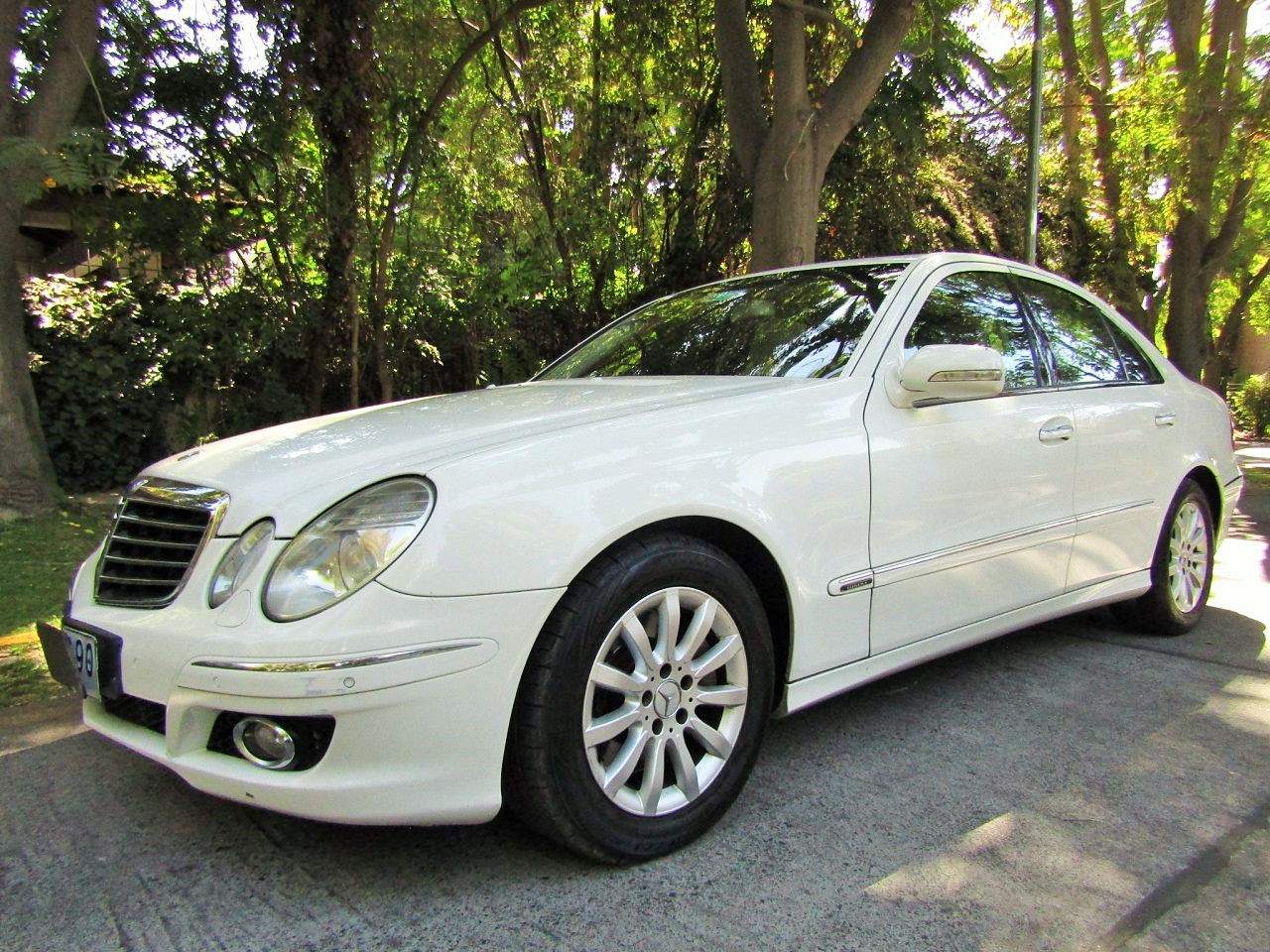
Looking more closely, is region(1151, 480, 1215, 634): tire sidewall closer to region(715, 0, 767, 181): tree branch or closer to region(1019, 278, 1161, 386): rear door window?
region(1019, 278, 1161, 386): rear door window

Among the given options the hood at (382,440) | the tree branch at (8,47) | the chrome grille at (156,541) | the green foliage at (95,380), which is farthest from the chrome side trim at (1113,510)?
the green foliage at (95,380)

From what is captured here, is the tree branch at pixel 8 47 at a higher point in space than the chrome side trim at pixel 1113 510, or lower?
higher

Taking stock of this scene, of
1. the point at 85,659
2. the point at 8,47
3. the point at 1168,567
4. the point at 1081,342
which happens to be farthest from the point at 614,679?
the point at 8,47

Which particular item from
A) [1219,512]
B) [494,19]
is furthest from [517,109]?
[1219,512]

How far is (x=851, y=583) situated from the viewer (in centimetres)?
275

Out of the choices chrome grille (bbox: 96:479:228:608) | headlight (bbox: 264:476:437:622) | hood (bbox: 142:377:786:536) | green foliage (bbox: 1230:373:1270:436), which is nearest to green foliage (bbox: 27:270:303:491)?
hood (bbox: 142:377:786:536)

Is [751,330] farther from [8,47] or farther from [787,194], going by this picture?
[8,47]

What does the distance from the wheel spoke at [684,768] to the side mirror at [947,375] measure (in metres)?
1.27

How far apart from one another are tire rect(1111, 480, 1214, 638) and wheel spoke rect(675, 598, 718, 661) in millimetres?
2702

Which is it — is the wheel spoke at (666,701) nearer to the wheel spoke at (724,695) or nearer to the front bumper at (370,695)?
the wheel spoke at (724,695)

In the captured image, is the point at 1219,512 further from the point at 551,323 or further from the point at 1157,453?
the point at 551,323

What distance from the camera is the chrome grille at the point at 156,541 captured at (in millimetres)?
2254

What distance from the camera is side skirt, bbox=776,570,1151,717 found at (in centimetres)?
273

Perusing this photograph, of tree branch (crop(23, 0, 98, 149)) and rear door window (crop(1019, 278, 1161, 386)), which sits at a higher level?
tree branch (crop(23, 0, 98, 149))
